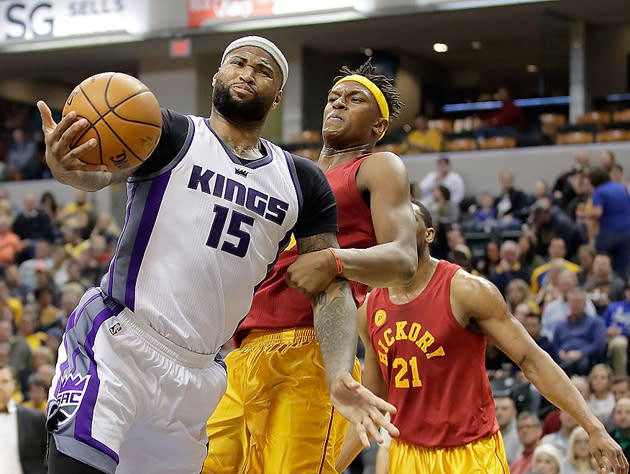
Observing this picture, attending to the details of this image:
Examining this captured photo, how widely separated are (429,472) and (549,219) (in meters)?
7.16

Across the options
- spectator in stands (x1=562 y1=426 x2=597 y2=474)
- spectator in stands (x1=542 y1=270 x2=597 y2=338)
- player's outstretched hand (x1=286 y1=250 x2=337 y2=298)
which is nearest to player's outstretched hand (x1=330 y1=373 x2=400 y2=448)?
player's outstretched hand (x1=286 y1=250 x2=337 y2=298)

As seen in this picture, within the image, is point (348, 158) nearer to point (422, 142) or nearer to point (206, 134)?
point (206, 134)

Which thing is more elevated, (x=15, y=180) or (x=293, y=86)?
(x=293, y=86)

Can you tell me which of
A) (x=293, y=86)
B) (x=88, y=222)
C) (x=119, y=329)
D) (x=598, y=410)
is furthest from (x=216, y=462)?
(x=293, y=86)

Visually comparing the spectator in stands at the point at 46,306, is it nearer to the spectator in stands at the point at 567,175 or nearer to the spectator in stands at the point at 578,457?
the spectator in stands at the point at 567,175

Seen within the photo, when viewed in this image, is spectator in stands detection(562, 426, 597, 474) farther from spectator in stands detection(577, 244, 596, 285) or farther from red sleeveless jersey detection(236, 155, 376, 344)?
spectator in stands detection(577, 244, 596, 285)

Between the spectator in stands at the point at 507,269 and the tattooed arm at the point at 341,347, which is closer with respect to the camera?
the tattooed arm at the point at 341,347

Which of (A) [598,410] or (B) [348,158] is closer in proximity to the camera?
(B) [348,158]

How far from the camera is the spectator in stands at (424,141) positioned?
53.3 feet

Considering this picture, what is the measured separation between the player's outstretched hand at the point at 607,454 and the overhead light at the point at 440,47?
15.9 m

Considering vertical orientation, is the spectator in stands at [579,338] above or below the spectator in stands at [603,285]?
below

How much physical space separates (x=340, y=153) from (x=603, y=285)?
20.0ft

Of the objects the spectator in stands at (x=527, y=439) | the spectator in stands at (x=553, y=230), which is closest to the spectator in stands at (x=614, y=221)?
the spectator in stands at (x=553, y=230)

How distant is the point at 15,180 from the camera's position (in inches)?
780
